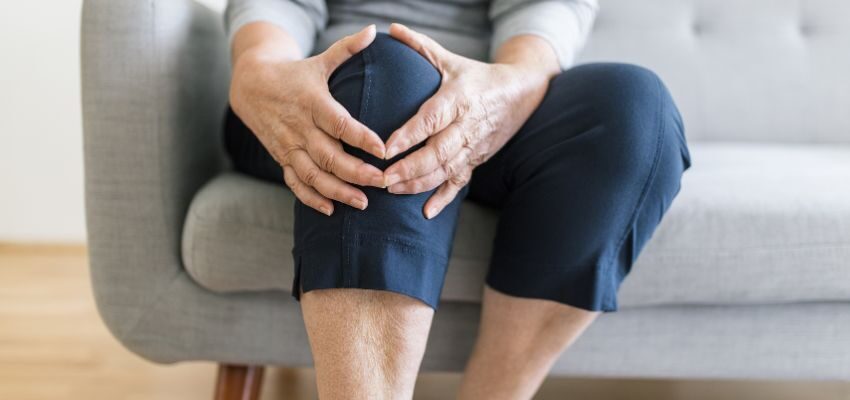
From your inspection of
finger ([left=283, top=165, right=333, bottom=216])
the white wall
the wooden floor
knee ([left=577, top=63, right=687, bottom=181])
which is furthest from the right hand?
the white wall

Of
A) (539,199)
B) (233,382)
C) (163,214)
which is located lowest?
(233,382)

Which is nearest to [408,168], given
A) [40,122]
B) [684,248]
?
[684,248]

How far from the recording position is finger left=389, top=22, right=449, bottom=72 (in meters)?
0.70

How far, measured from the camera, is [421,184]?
0.64 m

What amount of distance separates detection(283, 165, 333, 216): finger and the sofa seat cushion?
138 mm

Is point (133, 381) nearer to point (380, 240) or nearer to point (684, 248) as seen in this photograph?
point (380, 240)

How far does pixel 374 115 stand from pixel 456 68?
0.39ft

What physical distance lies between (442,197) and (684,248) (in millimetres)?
323

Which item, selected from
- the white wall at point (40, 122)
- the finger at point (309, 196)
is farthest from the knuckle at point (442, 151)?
the white wall at point (40, 122)

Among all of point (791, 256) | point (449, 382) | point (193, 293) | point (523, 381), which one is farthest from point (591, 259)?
point (449, 382)

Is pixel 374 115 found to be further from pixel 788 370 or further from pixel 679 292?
pixel 788 370

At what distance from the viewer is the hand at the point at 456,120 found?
64cm

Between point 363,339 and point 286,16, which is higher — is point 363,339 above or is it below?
below

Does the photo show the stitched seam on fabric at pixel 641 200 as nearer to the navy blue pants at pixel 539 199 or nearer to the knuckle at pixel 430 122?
the navy blue pants at pixel 539 199
